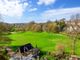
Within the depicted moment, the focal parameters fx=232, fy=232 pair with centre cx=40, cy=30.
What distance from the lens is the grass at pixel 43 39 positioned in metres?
5.34

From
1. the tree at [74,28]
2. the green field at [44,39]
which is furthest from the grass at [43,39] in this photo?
the tree at [74,28]

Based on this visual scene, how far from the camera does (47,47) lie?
5.38 m

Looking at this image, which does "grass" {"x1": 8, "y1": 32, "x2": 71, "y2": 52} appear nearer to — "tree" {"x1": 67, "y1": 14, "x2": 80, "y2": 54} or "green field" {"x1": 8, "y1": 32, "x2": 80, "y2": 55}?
"green field" {"x1": 8, "y1": 32, "x2": 80, "y2": 55}

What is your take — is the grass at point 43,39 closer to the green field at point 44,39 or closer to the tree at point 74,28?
the green field at point 44,39

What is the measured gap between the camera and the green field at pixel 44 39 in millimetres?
5340

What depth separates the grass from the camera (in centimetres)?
534

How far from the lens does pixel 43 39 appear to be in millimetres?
5398

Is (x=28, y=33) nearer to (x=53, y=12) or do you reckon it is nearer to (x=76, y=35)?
(x=53, y=12)

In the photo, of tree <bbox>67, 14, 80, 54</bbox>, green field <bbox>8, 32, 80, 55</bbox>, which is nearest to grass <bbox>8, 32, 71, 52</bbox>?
green field <bbox>8, 32, 80, 55</bbox>

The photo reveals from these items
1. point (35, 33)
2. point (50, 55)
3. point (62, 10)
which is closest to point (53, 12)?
point (62, 10)

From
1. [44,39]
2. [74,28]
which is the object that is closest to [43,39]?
[44,39]

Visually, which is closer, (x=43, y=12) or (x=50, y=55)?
(x=50, y=55)

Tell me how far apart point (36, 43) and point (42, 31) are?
34cm

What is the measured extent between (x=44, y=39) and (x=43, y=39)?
0.04 metres
